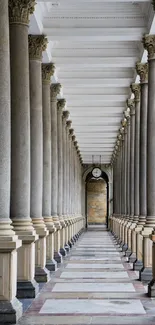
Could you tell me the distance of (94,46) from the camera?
2250 centimetres

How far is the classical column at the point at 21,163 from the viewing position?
13.8 metres

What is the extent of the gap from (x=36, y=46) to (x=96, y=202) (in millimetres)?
60372

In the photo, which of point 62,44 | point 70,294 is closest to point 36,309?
point 70,294

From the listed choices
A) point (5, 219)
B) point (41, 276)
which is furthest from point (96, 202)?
point (5, 219)

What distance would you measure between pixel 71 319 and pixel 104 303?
200 cm

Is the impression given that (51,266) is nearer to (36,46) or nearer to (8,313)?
(36,46)

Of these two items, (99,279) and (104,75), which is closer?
(99,279)

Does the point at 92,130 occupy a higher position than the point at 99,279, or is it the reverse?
the point at 92,130

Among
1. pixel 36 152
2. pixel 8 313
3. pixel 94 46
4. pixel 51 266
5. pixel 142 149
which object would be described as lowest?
pixel 8 313

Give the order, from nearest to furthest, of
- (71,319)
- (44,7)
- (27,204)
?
(71,319), (27,204), (44,7)

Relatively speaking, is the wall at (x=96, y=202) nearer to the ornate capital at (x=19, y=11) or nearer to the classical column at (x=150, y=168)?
the classical column at (x=150, y=168)

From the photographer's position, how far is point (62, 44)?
2236 centimetres

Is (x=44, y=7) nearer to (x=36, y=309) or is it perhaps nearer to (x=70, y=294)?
(x=70, y=294)

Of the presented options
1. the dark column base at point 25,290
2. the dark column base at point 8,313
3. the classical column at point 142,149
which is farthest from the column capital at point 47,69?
the dark column base at point 8,313
